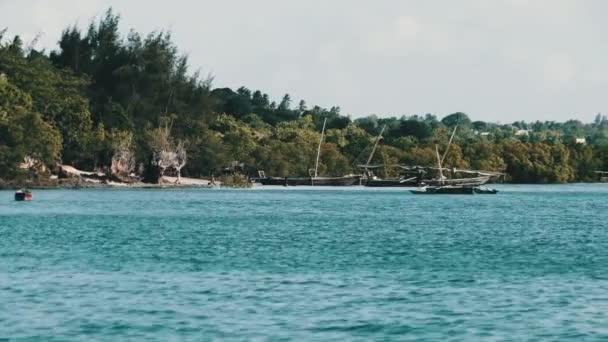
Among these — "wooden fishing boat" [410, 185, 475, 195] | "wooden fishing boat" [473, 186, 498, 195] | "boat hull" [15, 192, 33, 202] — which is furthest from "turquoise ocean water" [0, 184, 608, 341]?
"wooden fishing boat" [473, 186, 498, 195]

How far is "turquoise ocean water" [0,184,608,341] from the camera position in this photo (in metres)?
34.9

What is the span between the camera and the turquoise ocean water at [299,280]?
34875 millimetres

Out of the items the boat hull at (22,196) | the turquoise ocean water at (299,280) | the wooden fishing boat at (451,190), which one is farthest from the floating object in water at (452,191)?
the turquoise ocean water at (299,280)

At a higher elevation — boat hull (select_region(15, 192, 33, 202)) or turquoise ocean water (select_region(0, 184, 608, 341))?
boat hull (select_region(15, 192, 33, 202))

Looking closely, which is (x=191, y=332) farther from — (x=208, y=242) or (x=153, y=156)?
(x=153, y=156)

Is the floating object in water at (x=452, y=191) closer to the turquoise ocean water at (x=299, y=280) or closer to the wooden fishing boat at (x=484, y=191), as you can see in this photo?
the wooden fishing boat at (x=484, y=191)

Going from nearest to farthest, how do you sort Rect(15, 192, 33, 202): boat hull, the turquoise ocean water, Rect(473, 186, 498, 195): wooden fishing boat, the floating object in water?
the turquoise ocean water
Rect(15, 192, 33, 202): boat hull
the floating object in water
Rect(473, 186, 498, 195): wooden fishing boat

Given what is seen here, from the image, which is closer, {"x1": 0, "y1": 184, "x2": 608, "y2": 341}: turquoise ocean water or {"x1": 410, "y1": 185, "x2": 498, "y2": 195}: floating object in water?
{"x1": 0, "y1": 184, "x2": 608, "y2": 341}: turquoise ocean water

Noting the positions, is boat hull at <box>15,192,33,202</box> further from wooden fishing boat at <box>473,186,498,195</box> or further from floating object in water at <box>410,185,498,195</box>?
wooden fishing boat at <box>473,186,498,195</box>

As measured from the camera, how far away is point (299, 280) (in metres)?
46.7

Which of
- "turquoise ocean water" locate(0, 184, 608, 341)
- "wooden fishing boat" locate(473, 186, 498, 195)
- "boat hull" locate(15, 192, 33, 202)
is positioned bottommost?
"turquoise ocean water" locate(0, 184, 608, 341)

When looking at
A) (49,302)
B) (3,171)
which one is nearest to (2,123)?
(3,171)

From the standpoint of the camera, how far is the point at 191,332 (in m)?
34.0

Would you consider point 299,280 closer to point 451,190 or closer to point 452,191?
point 451,190
